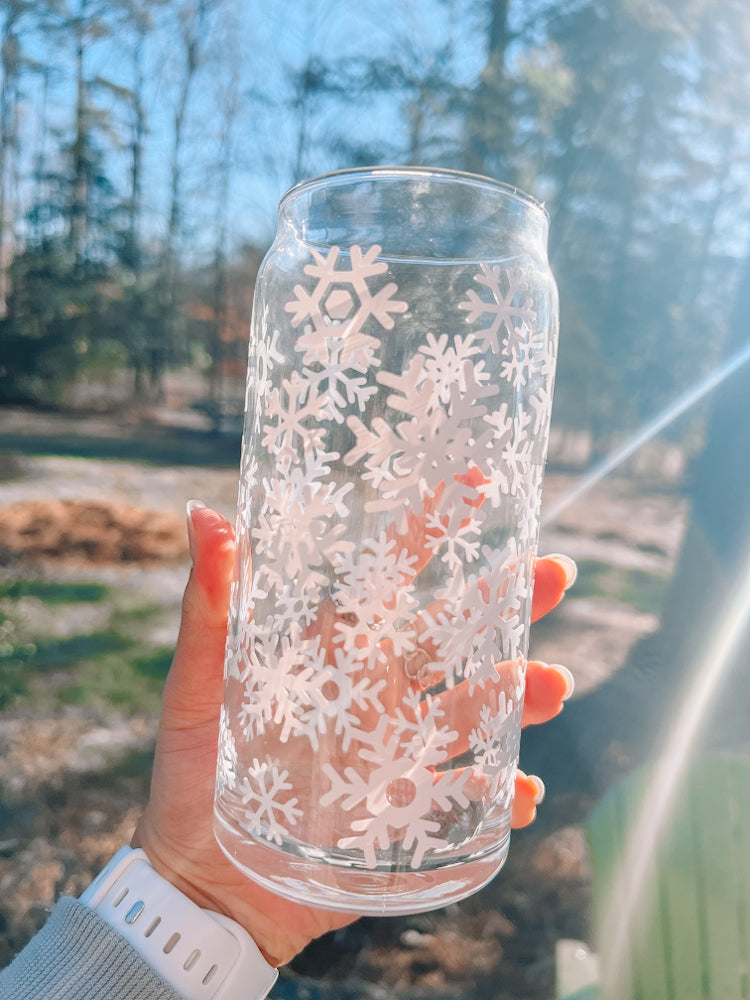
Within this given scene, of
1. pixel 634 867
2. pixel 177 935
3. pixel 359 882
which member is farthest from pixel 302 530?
pixel 634 867

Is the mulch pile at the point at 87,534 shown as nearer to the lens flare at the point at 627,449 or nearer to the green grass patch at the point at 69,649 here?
the green grass patch at the point at 69,649

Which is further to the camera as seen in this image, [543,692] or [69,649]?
[69,649]

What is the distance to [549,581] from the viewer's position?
101 cm

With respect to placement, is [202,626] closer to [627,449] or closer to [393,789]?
[393,789]

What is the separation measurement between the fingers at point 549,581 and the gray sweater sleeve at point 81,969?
631 mm

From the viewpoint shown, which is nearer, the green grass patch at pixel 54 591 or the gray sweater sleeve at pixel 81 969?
the gray sweater sleeve at pixel 81 969

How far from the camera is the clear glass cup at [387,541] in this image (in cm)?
62

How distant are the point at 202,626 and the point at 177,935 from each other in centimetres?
37

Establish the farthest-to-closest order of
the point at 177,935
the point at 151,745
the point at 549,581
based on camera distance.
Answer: the point at 151,745 < the point at 549,581 < the point at 177,935

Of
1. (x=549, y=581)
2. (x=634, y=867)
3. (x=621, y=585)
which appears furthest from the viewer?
(x=621, y=585)

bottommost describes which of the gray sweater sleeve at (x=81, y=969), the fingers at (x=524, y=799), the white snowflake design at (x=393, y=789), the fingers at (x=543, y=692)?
the gray sweater sleeve at (x=81, y=969)

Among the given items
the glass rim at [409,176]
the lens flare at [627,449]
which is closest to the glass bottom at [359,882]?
the glass rim at [409,176]

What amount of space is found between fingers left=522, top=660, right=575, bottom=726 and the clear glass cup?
13.8 inches

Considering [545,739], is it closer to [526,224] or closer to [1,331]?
[526,224]
